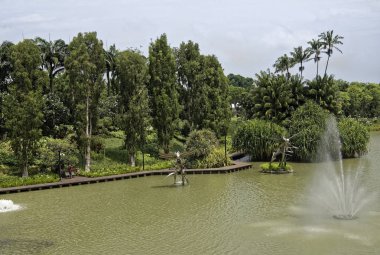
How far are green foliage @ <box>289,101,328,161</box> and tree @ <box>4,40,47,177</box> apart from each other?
25.6 meters

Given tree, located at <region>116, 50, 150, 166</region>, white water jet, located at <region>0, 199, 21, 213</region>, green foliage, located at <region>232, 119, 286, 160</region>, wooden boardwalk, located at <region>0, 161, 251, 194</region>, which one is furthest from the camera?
green foliage, located at <region>232, 119, 286, 160</region>

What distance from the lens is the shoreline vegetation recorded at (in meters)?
37.8

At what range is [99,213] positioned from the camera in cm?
2691

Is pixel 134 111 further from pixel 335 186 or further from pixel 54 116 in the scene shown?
pixel 335 186

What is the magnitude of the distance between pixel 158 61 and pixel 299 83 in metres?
18.1

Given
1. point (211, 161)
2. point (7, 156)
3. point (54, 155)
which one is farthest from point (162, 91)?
point (7, 156)

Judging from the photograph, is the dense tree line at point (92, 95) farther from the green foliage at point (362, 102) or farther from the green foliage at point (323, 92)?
the green foliage at point (362, 102)

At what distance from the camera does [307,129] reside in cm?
4584

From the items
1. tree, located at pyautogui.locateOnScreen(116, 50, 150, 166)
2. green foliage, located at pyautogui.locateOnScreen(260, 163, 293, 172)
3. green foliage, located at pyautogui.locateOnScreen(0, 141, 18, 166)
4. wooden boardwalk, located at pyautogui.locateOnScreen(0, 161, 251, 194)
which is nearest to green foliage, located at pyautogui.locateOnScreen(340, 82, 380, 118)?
green foliage, located at pyautogui.locateOnScreen(260, 163, 293, 172)

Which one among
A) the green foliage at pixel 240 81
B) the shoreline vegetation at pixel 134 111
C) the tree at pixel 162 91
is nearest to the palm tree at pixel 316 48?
the shoreline vegetation at pixel 134 111

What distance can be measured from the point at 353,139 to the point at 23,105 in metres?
33.6

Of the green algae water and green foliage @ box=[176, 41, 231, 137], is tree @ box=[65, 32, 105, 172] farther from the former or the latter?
green foliage @ box=[176, 41, 231, 137]

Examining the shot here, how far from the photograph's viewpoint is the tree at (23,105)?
36938 millimetres

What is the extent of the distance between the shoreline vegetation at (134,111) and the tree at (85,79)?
0.09m
